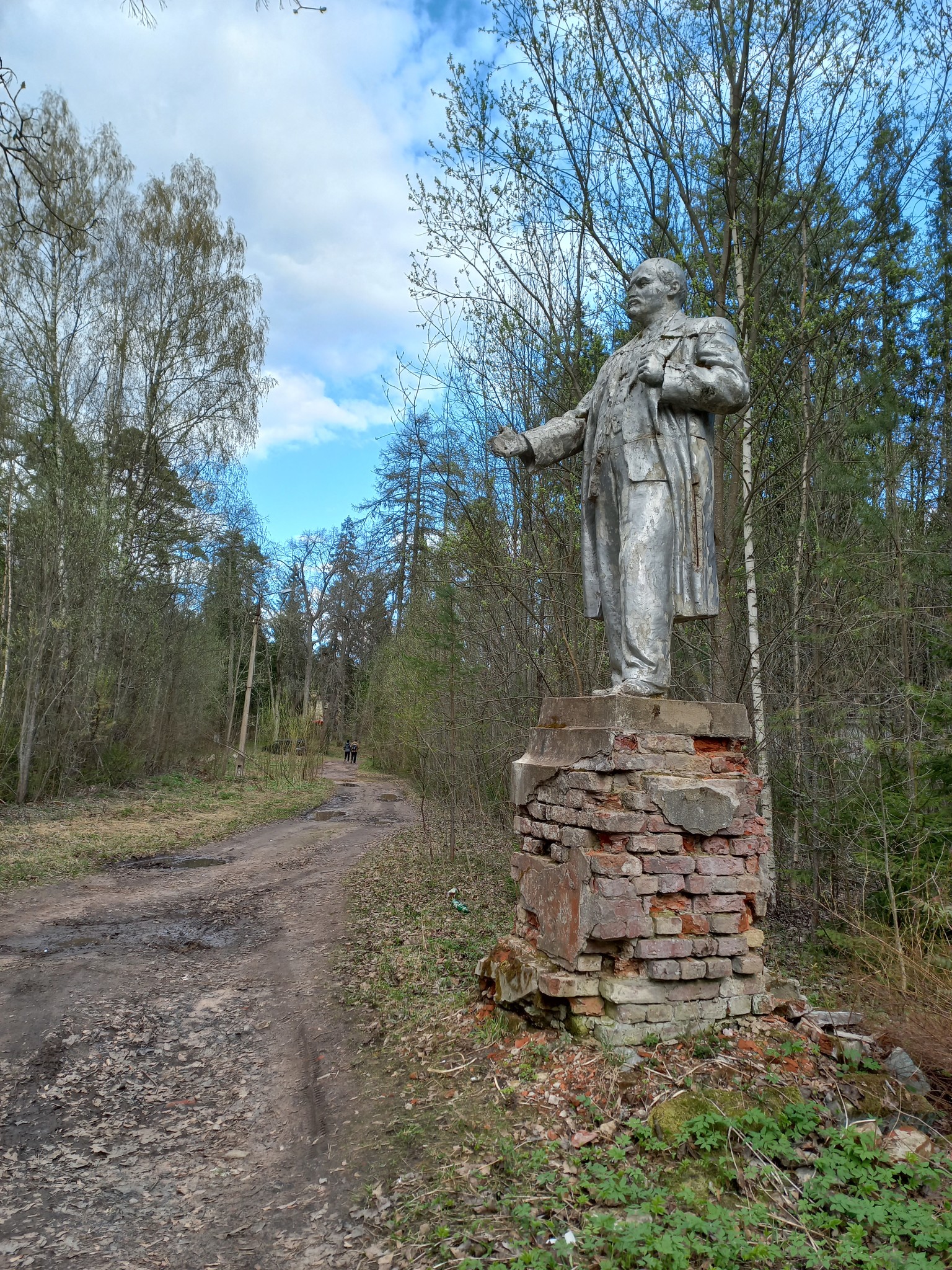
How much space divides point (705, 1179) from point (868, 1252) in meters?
0.58

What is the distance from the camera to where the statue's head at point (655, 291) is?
4.37m

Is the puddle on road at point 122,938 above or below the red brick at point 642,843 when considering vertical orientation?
below

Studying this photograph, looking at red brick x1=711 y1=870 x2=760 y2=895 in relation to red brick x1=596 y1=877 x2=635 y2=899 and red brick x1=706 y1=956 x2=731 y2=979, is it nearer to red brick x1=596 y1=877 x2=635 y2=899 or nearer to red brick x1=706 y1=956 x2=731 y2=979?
red brick x1=706 y1=956 x2=731 y2=979

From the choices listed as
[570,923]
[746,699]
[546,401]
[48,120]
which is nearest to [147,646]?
[48,120]

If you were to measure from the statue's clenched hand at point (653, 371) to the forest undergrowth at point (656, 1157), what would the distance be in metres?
3.16

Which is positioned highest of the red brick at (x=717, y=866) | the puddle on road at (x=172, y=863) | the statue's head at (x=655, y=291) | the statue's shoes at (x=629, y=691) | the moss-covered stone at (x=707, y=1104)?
the statue's head at (x=655, y=291)

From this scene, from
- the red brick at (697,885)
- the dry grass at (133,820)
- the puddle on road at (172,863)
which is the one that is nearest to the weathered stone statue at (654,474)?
the red brick at (697,885)

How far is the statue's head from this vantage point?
172 inches

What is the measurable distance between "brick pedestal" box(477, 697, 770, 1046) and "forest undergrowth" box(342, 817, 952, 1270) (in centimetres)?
17

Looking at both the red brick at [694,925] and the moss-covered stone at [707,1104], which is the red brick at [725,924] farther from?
the moss-covered stone at [707,1104]

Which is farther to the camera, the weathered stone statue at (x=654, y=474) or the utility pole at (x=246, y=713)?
the utility pole at (x=246, y=713)

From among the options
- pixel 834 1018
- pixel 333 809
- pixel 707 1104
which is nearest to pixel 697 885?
pixel 707 1104

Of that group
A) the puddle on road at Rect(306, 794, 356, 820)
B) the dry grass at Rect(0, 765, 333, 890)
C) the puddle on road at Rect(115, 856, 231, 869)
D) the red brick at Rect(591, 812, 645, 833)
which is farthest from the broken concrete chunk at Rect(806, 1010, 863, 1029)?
the puddle on road at Rect(306, 794, 356, 820)

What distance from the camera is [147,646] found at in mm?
18281
